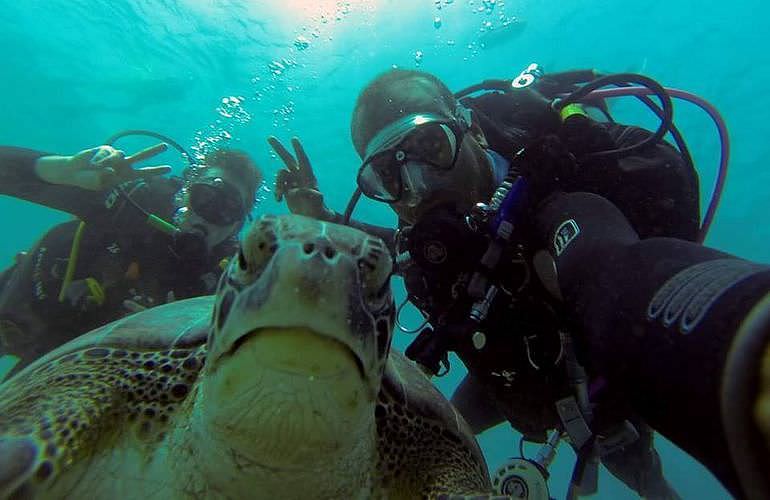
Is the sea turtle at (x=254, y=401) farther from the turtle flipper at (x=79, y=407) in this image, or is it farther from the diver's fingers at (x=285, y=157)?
the diver's fingers at (x=285, y=157)

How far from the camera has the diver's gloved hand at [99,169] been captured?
4.49 m

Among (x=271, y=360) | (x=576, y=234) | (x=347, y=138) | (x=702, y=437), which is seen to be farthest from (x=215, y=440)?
(x=347, y=138)

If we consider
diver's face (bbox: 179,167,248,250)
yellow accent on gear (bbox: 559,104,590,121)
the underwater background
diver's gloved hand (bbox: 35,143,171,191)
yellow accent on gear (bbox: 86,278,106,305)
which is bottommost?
yellow accent on gear (bbox: 86,278,106,305)

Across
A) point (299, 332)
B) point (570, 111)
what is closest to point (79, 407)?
point (299, 332)

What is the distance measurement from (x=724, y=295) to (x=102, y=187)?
5.25 metres

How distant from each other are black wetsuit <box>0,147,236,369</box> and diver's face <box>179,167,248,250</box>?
0.35 meters

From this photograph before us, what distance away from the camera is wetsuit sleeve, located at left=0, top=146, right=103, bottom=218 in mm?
4965

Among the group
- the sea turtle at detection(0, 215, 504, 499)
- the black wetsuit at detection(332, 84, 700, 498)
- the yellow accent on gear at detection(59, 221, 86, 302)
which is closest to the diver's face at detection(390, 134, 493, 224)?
the black wetsuit at detection(332, 84, 700, 498)

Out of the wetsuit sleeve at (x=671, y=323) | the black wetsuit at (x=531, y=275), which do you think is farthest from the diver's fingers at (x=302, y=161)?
the wetsuit sleeve at (x=671, y=323)

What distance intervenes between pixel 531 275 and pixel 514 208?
498mm

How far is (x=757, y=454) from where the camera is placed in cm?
78

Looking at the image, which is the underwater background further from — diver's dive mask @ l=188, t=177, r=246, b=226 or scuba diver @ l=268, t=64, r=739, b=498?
scuba diver @ l=268, t=64, r=739, b=498

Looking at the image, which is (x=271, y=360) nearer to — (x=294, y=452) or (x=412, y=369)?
(x=294, y=452)

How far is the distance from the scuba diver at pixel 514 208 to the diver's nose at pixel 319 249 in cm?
108
